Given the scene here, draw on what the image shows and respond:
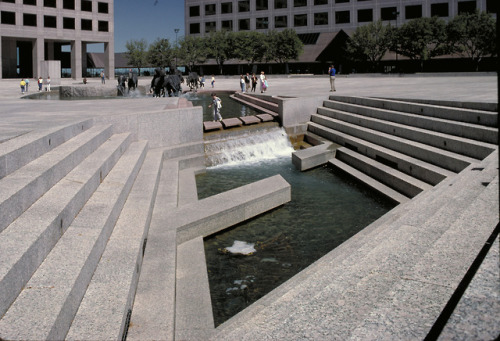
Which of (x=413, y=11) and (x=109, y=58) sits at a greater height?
(x=413, y=11)

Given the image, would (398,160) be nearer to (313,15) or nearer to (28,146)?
(28,146)

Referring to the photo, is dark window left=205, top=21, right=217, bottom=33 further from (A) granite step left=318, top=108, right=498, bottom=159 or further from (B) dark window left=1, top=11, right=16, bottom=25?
(A) granite step left=318, top=108, right=498, bottom=159

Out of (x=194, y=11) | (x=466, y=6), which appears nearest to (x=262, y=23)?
(x=194, y=11)

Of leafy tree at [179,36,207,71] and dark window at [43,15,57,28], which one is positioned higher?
dark window at [43,15,57,28]

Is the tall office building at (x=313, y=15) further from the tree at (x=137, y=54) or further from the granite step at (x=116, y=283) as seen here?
the granite step at (x=116, y=283)

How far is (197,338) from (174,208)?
14.0ft

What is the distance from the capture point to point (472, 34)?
6575 centimetres

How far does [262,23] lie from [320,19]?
1216cm

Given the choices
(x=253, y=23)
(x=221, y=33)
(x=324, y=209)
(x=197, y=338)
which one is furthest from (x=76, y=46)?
(x=197, y=338)

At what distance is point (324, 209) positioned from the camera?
1145cm

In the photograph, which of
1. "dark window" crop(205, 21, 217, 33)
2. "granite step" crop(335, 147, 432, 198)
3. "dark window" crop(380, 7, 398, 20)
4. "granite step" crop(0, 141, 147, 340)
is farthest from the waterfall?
"dark window" crop(205, 21, 217, 33)

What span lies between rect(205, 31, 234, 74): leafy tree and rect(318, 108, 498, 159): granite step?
71.3 m

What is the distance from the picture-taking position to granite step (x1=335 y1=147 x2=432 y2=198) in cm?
1203

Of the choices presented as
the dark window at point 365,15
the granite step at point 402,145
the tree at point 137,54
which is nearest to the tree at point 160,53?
the tree at point 137,54
